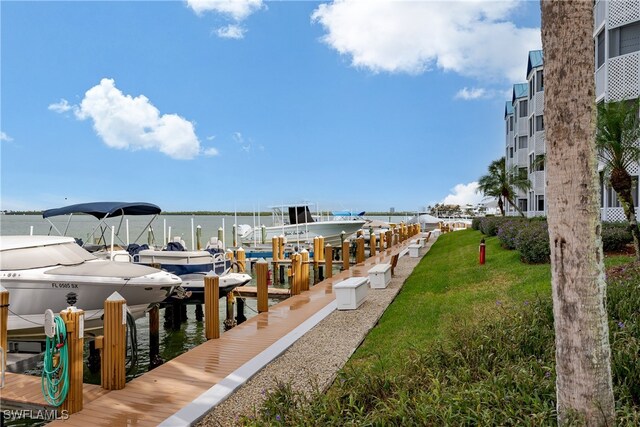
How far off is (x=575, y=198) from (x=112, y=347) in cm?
622

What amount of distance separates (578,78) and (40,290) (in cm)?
1079

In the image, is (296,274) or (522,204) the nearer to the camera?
(296,274)

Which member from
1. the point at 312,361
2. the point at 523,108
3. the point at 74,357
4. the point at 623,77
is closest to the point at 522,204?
the point at 523,108

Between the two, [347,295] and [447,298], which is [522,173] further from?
[347,295]

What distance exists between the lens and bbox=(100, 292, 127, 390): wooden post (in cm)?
684

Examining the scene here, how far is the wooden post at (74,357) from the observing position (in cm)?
611

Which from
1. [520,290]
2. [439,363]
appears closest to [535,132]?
[520,290]

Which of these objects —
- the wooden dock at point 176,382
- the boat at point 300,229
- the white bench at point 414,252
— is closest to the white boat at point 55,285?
the wooden dock at point 176,382

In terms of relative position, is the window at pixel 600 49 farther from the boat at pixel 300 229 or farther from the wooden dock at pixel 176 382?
the boat at pixel 300 229

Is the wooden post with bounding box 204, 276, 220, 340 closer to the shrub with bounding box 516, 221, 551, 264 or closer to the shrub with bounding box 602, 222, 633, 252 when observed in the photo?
the shrub with bounding box 516, 221, 551, 264

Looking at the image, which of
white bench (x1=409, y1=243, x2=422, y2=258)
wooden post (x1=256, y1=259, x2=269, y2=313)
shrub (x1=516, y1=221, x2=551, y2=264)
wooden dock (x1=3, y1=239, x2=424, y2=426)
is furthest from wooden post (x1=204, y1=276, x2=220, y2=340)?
white bench (x1=409, y1=243, x2=422, y2=258)

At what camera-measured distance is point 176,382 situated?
7.16m

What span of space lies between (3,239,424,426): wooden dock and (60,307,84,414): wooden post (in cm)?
16

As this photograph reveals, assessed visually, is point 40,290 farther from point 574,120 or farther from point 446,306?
point 574,120
